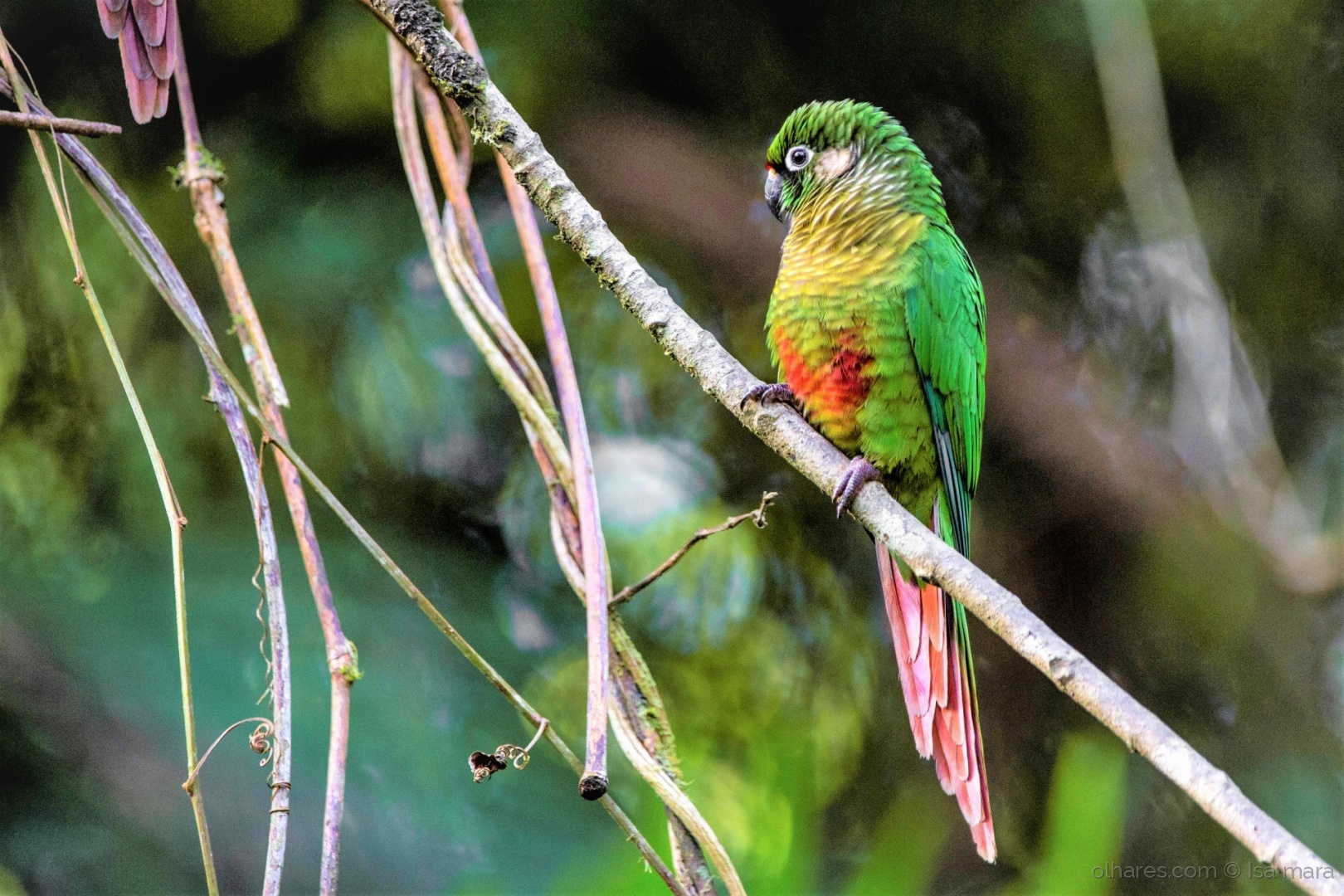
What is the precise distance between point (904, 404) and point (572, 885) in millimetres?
938

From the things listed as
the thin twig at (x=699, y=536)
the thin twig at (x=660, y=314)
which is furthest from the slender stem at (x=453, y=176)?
the thin twig at (x=699, y=536)

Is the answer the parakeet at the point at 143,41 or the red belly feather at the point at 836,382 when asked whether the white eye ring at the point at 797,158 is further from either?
the parakeet at the point at 143,41

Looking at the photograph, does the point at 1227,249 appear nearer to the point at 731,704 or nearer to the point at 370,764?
the point at 731,704

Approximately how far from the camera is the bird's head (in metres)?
1.56

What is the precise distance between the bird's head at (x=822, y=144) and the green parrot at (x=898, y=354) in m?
0.03

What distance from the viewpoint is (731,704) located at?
6.34ft

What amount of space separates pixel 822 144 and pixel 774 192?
128 millimetres

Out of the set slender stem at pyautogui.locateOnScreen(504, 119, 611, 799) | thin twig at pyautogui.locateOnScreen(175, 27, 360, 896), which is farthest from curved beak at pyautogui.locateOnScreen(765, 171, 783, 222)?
thin twig at pyautogui.locateOnScreen(175, 27, 360, 896)

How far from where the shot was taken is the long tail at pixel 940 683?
1175 millimetres

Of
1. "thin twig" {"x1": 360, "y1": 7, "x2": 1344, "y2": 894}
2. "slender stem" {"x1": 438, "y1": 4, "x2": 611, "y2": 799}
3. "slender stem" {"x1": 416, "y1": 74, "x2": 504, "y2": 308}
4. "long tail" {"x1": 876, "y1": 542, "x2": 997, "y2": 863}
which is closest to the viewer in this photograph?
"thin twig" {"x1": 360, "y1": 7, "x2": 1344, "y2": 894}

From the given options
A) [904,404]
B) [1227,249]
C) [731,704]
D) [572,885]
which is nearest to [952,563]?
[904,404]

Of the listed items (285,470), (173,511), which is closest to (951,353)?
(285,470)

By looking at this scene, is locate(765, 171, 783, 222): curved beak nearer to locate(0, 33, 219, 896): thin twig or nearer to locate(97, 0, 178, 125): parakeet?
locate(97, 0, 178, 125): parakeet

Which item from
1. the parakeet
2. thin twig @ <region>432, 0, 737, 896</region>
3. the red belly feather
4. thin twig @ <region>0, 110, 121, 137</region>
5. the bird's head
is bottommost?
thin twig @ <region>432, 0, 737, 896</region>
